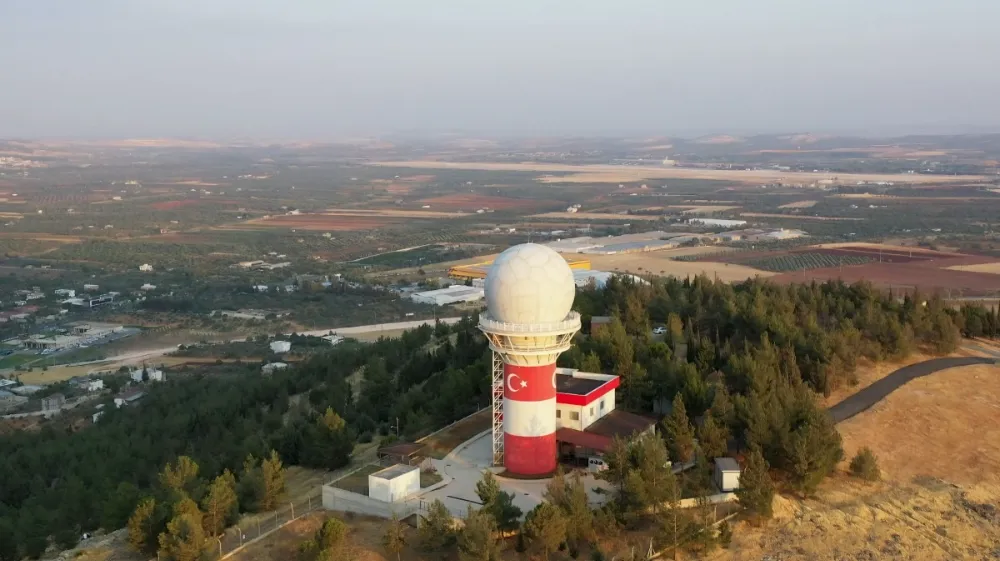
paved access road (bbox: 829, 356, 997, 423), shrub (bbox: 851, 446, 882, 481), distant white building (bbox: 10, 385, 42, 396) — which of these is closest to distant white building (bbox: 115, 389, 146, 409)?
distant white building (bbox: 10, 385, 42, 396)

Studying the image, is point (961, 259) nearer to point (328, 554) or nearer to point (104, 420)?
point (104, 420)

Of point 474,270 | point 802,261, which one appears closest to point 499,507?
point 474,270

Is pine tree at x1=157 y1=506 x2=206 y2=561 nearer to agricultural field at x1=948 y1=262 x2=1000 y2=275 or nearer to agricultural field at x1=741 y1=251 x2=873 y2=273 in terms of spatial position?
agricultural field at x1=741 y1=251 x2=873 y2=273

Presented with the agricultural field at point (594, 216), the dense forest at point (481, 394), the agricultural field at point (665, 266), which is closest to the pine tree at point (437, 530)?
the dense forest at point (481, 394)

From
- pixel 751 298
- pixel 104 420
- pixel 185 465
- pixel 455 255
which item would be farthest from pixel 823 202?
pixel 185 465

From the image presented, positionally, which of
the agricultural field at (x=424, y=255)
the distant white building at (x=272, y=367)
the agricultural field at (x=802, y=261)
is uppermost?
the distant white building at (x=272, y=367)

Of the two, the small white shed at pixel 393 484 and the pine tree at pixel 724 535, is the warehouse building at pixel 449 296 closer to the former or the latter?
the small white shed at pixel 393 484
